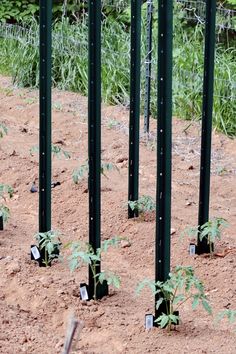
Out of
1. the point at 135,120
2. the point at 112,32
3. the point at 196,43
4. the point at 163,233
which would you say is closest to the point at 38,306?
A: the point at 163,233

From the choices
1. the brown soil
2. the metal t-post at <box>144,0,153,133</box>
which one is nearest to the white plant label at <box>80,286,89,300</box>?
the brown soil

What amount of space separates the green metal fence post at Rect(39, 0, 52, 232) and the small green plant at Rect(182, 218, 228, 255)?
87 centimetres

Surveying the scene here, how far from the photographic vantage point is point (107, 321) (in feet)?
14.1

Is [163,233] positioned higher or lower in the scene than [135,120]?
lower

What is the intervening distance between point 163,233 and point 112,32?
6987 millimetres

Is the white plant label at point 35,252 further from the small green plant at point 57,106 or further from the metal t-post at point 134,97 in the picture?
the small green plant at point 57,106

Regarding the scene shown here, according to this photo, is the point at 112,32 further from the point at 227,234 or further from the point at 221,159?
the point at 227,234

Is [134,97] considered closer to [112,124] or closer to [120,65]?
[112,124]

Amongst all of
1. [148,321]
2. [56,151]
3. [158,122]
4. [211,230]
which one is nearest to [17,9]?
[56,151]

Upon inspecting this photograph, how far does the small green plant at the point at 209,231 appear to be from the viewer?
16.4ft

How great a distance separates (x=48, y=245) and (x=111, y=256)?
2.39 feet

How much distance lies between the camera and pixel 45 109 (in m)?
4.79

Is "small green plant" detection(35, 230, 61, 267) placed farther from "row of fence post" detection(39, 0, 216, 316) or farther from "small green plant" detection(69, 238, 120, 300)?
"small green plant" detection(69, 238, 120, 300)

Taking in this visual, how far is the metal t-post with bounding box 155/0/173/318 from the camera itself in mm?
4098
